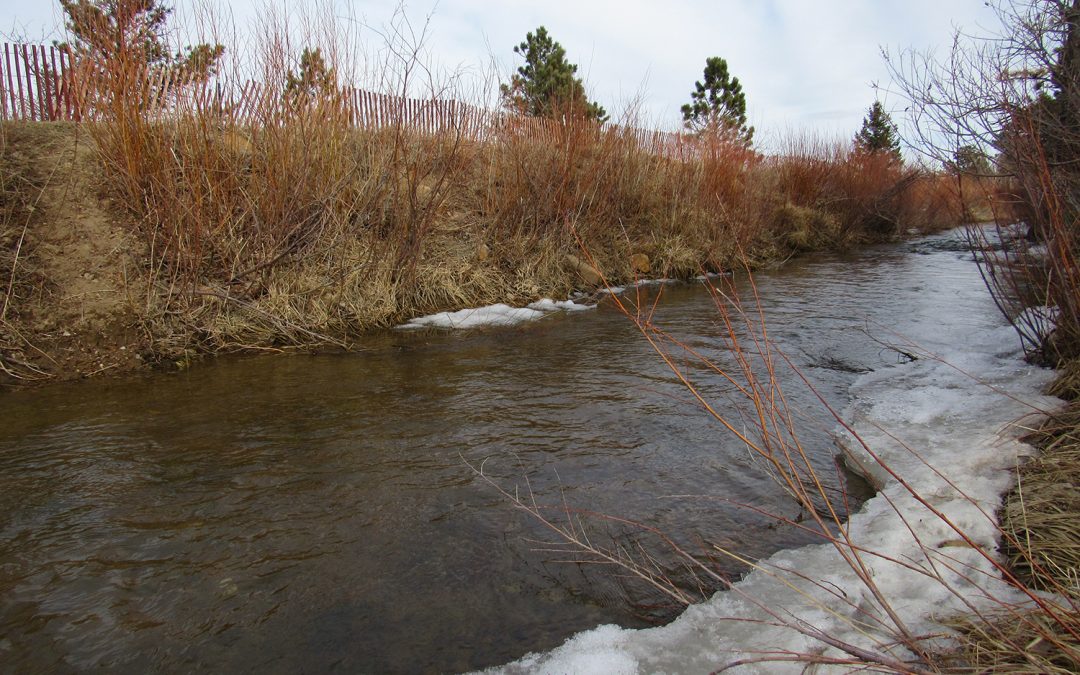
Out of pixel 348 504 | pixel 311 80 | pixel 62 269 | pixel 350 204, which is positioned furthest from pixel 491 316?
pixel 348 504

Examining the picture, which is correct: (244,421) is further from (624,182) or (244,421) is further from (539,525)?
(624,182)

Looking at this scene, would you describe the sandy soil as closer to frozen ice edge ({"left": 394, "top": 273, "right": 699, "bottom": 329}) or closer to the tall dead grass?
the tall dead grass

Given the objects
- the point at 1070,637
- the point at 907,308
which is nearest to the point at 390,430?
the point at 1070,637

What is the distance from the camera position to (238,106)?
16.2 feet

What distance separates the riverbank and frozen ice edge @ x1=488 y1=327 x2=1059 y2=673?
109cm

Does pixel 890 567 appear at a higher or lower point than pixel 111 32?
lower

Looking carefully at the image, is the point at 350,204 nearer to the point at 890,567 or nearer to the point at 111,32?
the point at 111,32

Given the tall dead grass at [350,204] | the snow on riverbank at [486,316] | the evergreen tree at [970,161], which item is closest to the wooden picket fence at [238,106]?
the tall dead grass at [350,204]

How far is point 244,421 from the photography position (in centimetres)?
329

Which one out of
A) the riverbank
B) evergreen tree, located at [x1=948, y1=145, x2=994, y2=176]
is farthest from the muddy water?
evergreen tree, located at [x1=948, y1=145, x2=994, y2=176]

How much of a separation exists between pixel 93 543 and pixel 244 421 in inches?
47.0

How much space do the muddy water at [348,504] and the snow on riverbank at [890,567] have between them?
14 centimetres

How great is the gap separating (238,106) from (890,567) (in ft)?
17.8

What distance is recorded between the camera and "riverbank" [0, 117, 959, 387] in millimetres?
4359
